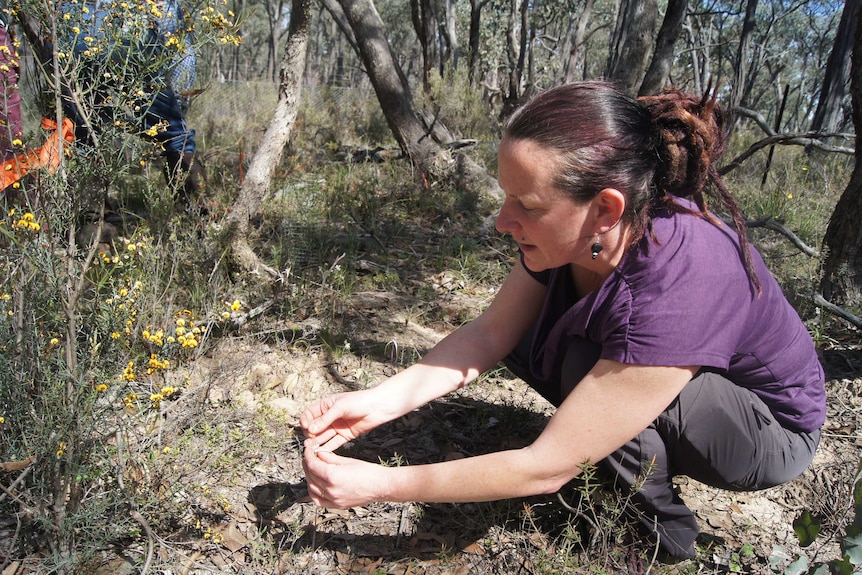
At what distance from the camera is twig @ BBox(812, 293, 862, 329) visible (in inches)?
107

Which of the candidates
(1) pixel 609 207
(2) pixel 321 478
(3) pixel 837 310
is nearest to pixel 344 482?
(2) pixel 321 478

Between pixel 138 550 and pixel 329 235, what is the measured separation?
2183 mm

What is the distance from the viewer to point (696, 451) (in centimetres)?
168

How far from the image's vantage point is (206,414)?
218cm

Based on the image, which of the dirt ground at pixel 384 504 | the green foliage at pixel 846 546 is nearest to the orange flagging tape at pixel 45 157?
the dirt ground at pixel 384 504

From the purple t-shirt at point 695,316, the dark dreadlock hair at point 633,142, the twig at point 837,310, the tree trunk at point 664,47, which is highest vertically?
the tree trunk at point 664,47

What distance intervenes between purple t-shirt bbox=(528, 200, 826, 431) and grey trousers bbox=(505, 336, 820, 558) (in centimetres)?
8

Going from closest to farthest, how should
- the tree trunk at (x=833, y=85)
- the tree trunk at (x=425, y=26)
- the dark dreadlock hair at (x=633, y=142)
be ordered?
the dark dreadlock hair at (x=633, y=142), the tree trunk at (x=425, y=26), the tree trunk at (x=833, y=85)

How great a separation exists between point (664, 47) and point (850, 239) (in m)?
1.37

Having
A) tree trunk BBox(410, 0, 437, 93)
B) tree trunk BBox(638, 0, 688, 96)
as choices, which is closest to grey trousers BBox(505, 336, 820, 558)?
tree trunk BBox(638, 0, 688, 96)

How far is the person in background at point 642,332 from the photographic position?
145cm

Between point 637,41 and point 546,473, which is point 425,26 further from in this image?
point 546,473

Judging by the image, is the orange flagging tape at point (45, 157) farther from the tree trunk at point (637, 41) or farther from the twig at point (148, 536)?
the tree trunk at point (637, 41)

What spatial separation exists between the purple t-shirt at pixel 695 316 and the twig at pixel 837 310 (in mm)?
1174
